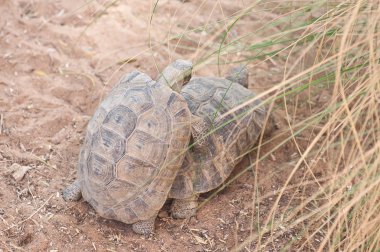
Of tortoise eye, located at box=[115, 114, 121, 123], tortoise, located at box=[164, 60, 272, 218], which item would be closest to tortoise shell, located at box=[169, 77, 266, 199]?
tortoise, located at box=[164, 60, 272, 218]

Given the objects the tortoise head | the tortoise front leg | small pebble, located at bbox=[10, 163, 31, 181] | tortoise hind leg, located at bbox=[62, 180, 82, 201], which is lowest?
tortoise hind leg, located at bbox=[62, 180, 82, 201]

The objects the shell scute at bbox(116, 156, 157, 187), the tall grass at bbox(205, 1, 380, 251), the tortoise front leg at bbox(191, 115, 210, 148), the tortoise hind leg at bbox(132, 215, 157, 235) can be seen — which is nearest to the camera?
the tall grass at bbox(205, 1, 380, 251)

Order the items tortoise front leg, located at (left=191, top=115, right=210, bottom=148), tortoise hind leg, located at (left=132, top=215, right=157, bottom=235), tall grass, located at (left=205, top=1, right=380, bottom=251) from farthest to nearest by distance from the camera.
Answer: tortoise front leg, located at (left=191, top=115, right=210, bottom=148), tortoise hind leg, located at (left=132, top=215, right=157, bottom=235), tall grass, located at (left=205, top=1, right=380, bottom=251)

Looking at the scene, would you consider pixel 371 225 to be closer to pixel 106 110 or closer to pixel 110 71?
pixel 106 110

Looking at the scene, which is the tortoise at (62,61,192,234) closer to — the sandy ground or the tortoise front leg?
the tortoise front leg

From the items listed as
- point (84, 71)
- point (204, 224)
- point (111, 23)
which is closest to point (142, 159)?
point (204, 224)

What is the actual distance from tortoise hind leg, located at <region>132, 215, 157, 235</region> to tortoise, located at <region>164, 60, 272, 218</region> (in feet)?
0.69

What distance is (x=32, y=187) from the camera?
298 centimetres

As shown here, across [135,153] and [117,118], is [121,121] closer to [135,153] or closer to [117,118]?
[117,118]

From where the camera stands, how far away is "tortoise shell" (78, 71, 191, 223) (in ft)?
8.99

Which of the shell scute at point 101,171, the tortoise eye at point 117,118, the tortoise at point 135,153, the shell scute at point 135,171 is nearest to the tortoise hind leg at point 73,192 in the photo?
the tortoise at point 135,153

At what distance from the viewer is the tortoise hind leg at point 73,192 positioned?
9.62 feet

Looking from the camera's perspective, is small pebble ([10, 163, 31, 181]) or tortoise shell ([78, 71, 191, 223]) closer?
tortoise shell ([78, 71, 191, 223])

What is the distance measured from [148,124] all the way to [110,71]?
136cm
